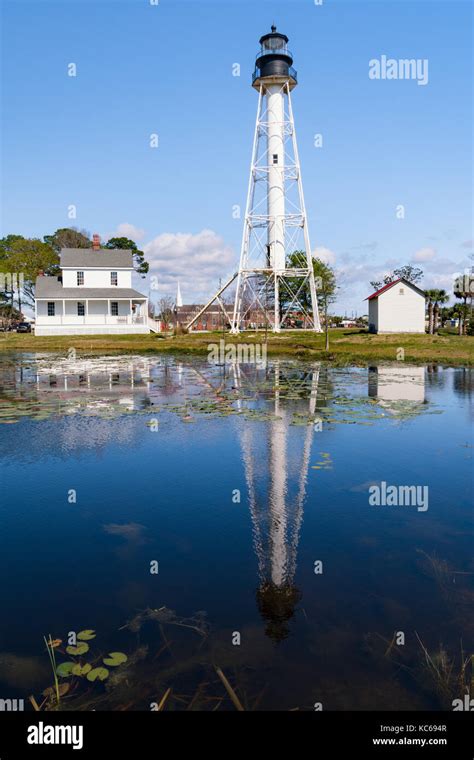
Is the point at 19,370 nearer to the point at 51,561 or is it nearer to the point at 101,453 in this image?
the point at 101,453

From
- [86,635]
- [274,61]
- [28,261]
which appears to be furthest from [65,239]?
[86,635]

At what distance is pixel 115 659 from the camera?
4.72 metres

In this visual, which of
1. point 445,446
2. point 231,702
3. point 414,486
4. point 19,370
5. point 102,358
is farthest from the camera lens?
point 102,358

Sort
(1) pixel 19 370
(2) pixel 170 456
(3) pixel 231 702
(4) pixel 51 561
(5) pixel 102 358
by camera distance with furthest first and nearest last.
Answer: (5) pixel 102 358 → (1) pixel 19 370 → (2) pixel 170 456 → (4) pixel 51 561 → (3) pixel 231 702

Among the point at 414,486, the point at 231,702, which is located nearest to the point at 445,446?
the point at 414,486

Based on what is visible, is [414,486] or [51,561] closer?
[51,561]

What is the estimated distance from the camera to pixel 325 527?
24.5 feet

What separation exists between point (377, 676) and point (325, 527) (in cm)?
293

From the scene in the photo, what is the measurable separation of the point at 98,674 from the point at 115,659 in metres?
0.19

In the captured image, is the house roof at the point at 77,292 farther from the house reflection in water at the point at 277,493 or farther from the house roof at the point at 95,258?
the house reflection in water at the point at 277,493

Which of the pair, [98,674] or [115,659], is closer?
[98,674]

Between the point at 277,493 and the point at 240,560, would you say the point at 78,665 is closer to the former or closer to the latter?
the point at 240,560

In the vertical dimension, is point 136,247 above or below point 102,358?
above

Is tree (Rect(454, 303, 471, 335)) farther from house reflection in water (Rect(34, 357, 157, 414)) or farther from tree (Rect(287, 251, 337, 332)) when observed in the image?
house reflection in water (Rect(34, 357, 157, 414))
